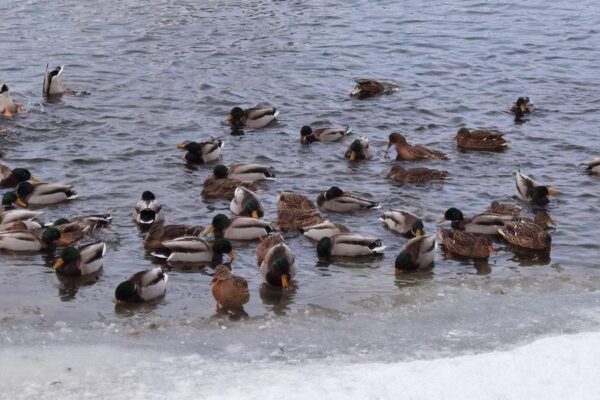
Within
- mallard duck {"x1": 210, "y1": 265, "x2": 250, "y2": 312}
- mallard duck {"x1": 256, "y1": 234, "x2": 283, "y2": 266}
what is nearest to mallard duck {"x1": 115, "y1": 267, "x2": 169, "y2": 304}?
mallard duck {"x1": 210, "y1": 265, "x2": 250, "y2": 312}

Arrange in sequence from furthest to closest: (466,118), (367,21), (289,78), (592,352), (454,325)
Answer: (367,21) < (289,78) < (466,118) < (454,325) < (592,352)

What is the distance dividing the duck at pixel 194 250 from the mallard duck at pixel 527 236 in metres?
3.00

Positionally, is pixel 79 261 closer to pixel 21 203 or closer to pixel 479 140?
pixel 21 203

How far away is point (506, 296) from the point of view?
33.0ft

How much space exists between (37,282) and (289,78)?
8.43 m

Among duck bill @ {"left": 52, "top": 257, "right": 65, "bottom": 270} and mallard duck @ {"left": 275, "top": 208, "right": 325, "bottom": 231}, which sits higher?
duck bill @ {"left": 52, "top": 257, "right": 65, "bottom": 270}

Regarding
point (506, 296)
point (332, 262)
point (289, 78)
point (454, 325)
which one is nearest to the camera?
point (454, 325)

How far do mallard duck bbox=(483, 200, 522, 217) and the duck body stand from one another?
1.74 metres

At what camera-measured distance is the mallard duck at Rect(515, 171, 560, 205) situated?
12.7 metres

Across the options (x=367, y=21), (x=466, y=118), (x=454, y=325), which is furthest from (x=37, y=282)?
(x=367, y=21)

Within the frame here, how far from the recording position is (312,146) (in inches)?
591

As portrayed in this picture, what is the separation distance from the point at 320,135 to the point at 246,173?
1915 mm

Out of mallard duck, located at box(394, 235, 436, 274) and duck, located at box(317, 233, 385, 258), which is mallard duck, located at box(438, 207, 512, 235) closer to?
mallard duck, located at box(394, 235, 436, 274)

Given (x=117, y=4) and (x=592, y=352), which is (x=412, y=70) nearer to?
(x=117, y=4)
